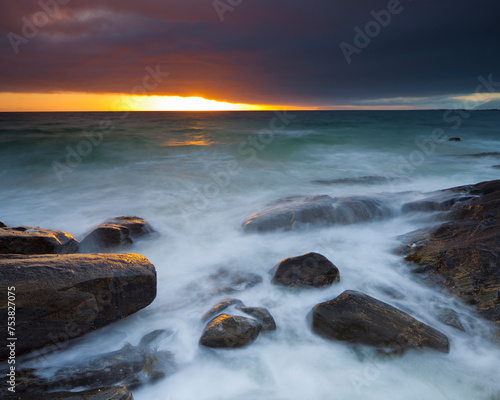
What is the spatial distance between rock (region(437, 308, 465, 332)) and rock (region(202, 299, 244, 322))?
2.60 meters

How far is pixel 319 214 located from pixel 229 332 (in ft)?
13.9

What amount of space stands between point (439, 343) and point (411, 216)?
14.5 feet

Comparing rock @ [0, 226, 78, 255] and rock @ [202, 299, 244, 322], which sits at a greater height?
rock @ [0, 226, 78, 255]

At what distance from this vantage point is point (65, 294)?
3.10m

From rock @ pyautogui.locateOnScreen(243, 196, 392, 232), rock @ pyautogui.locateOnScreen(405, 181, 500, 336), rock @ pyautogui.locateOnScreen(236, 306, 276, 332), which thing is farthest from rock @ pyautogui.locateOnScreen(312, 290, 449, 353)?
rock @ pyautogui.locateOnScreen(243, 196, 392, 232)

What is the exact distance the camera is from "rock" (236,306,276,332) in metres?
3.72

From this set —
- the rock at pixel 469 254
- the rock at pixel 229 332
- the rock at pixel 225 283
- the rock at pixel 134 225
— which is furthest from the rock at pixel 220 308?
the rock at pixel 134 225

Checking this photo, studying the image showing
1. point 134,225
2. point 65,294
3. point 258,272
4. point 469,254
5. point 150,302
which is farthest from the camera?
point 134,225

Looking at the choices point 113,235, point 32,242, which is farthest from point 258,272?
point 32,242

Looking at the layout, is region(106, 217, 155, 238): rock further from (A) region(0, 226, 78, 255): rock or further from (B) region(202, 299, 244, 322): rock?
(B) region(202, 299, 244, 322): rock

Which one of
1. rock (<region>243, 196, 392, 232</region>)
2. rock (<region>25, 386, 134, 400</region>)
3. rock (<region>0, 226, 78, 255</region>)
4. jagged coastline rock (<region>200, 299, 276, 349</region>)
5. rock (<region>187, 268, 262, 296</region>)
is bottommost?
rock (<region>187, 268, 262, 296</region>)

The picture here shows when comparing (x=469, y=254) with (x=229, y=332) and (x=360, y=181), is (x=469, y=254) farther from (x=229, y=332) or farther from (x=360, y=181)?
(x=360, y=181)

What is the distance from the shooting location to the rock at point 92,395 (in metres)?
2.51

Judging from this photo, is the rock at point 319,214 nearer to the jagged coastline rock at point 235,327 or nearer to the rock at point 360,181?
the jagged coastline rock at point 235,327
